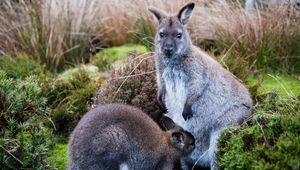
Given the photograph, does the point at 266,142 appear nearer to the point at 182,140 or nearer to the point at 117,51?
the point at 182,140

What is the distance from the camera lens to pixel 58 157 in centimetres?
715

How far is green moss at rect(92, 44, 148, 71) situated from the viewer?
410 inches

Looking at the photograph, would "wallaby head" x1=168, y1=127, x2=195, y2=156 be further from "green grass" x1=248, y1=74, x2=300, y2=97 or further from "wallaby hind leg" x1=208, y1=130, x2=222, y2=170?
"green grass" x1=248, y1=74, x2=300, y2=97

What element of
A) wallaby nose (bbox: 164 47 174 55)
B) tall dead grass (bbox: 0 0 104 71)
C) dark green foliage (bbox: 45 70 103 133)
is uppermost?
wallaby nose (bbox: 164 47 174 55)

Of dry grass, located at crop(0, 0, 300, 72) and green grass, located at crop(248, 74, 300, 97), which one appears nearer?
green grass, located at crop(248, 74, 300, 97)

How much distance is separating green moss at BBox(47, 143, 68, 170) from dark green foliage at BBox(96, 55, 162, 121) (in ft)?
2.42

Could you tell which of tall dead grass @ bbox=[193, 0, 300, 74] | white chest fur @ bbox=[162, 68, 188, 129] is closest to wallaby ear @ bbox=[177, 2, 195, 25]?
white chest fur @ bbox=[162, 68, 188, 129]

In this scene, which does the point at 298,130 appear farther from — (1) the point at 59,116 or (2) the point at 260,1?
(2) the point at 260,1

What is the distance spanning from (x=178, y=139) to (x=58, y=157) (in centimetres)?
166

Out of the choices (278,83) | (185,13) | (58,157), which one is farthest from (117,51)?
(185,13)

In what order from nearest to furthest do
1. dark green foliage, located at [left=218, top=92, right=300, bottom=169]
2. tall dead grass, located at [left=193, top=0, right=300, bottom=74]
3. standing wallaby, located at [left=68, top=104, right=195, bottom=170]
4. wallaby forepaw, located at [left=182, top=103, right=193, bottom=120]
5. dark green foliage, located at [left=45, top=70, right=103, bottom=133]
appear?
dark green foliage, located at [left=218, top=92, right=300, bottom=169] → standing wallaby, located at [left=68, top=104, right=195, bottom=170] → wallaby forepaw, located at [left=182, top=103, right=193, bottom=120] → dark green foliage, located at [left=45, top=70, right=103, bottom=133] → tall dead grass, located at [left=193, top=0, right=300, bottom=74]

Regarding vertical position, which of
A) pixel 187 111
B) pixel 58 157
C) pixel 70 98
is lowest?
pixel 70 98

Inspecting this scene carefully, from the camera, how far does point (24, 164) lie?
614cm

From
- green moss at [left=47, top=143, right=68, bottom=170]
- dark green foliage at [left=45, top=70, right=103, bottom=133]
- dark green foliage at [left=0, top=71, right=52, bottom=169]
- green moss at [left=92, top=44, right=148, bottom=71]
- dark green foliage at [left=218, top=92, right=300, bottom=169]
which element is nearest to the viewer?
dark green foliage at [left=218, top=92, right=300, bottom=169]
